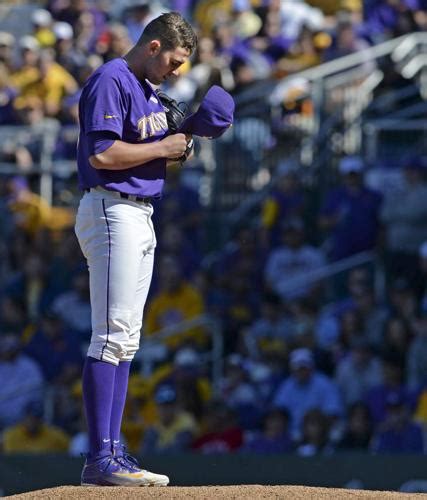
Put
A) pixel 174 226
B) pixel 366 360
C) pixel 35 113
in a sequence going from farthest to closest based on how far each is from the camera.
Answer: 1. pixel 35 113
2. pixel 174 226
3. pixel 366 360

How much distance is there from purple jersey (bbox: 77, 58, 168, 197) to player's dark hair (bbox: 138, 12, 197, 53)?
7.4 inches

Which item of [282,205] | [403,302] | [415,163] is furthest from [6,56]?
[403,302]

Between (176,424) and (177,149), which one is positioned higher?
(177,149)

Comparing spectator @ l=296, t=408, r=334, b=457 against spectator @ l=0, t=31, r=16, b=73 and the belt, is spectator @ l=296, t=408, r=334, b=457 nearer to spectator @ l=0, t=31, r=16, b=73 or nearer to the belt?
the belt

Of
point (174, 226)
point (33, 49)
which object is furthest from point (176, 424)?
point (33, 49)

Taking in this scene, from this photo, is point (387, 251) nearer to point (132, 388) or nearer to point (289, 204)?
point (289, 204)

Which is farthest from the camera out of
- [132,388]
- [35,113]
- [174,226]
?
[35,113]

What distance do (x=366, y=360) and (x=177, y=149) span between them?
16.6 feet

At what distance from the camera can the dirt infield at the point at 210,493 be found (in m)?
5.40

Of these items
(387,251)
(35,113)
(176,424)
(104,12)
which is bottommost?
(176,424)

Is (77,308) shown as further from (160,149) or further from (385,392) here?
(160,149)

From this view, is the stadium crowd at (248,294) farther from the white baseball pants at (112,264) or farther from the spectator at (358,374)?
the white baseball pants at (112,264)

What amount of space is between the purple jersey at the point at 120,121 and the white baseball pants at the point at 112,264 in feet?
0.27

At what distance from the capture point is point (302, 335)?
10.7 m
